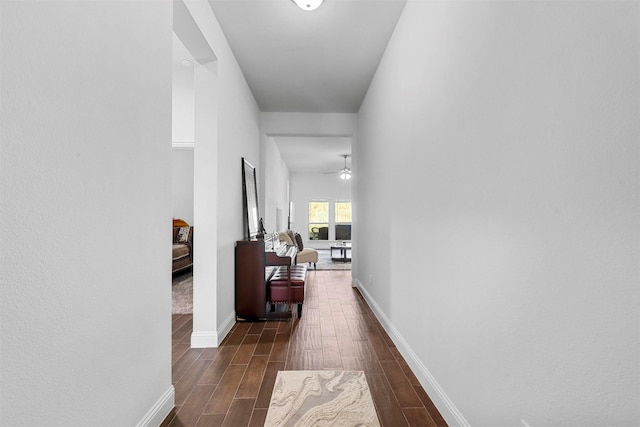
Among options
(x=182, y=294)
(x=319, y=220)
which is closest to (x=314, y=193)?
(x=319, y=220)

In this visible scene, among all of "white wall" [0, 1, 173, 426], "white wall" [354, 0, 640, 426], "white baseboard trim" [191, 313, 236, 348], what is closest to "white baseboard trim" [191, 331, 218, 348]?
"white baseboard trim" [191, 313, 236, 348]

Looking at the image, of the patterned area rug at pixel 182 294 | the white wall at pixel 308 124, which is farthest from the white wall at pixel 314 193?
the white wall at pixel 308 124

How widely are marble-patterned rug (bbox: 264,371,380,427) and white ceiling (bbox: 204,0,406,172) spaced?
2.85 metres

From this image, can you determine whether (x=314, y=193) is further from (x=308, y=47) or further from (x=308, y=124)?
(x=308, y=47)

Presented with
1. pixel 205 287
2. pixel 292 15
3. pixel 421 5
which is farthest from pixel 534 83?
pixel 205 287

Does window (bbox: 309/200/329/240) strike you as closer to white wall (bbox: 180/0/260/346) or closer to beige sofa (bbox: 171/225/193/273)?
beige sofa (bbox: 171/225/193/273)

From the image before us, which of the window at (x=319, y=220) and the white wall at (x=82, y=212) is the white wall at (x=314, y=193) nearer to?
the window at (x=319, y=220)

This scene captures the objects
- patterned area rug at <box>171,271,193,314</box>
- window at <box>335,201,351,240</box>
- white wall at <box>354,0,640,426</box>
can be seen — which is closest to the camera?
white wall at <box>354,0,640,426</box>

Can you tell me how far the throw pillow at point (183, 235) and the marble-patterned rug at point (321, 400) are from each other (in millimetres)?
4730

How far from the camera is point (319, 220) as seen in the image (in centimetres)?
1215

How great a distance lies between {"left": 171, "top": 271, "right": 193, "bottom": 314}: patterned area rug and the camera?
13.3ft

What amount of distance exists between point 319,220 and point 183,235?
20.5 feet

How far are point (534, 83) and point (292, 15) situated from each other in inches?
91.1

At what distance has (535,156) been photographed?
1123 mm
